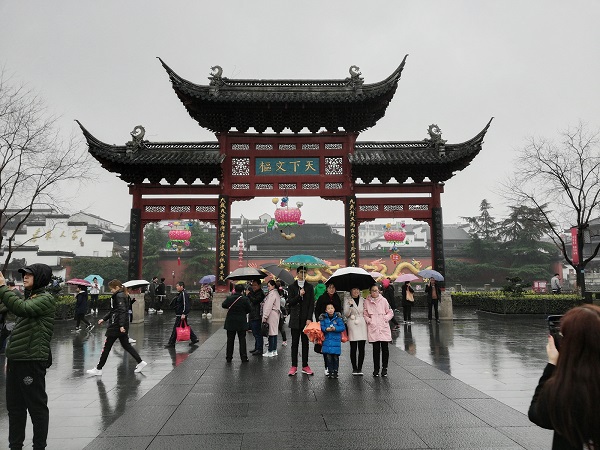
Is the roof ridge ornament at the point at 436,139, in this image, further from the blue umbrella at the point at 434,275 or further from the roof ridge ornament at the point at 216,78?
the roof ridge ornament at the point at 216,78

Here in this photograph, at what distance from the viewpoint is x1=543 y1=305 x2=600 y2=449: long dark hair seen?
74.7 inches

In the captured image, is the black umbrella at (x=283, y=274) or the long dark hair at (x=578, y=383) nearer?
the long dark hair at (x=578, y=383)

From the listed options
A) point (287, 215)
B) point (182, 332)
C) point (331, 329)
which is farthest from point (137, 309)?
point (331, 329)

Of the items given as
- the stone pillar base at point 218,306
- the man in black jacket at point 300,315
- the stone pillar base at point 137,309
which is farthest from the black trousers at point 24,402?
the stone pillar base at point 137,309

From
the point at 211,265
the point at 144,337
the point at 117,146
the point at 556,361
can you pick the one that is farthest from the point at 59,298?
the point at 211,265

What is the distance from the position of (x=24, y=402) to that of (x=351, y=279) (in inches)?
205

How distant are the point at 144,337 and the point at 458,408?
32.8 feet

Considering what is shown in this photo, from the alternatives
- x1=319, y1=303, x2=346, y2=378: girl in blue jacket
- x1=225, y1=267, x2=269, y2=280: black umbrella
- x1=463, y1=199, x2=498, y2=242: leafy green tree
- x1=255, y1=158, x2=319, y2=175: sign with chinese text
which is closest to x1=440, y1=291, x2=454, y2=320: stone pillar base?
x1=255, y1=158, x2=319, y2=175: sign with chinese text

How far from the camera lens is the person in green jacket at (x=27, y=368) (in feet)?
12.9

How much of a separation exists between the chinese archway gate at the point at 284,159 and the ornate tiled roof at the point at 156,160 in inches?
1.6

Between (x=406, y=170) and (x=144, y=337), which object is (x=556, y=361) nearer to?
(x=144, y=337)

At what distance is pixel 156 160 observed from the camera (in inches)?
677

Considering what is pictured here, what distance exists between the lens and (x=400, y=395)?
6.24 meters

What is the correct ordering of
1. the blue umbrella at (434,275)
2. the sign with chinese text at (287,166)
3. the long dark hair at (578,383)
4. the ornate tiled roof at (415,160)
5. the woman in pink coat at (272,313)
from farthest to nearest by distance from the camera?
the sign with chinese text at (287,166) < the ornate tiled roof at (415,160) < the blue umbrella at (434,275) < the woman in pink coat at (272,313) < the long dark hair at (578,383)
